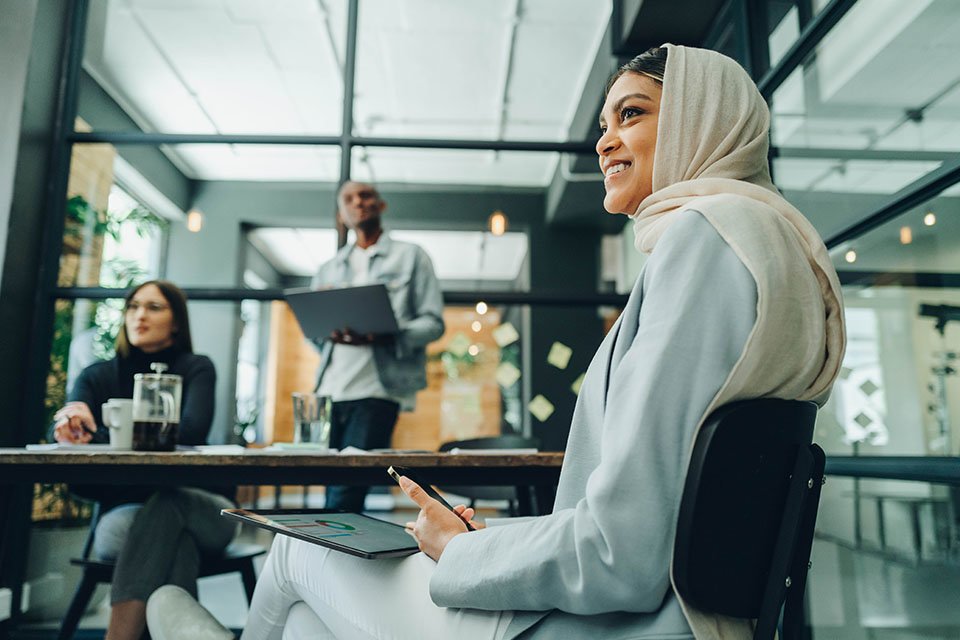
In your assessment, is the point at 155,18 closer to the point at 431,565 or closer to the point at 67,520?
the point at 67,520

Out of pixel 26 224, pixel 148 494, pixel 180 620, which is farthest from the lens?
pixel 26 224

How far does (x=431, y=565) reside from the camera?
0.92m

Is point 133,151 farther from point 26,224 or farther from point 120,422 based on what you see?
point 120,422

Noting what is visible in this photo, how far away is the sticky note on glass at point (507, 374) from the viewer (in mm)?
3262

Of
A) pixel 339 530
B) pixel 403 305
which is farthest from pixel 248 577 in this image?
pixel 339 530

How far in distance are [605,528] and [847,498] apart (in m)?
1.61

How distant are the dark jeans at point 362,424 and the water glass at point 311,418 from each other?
2.61 ft

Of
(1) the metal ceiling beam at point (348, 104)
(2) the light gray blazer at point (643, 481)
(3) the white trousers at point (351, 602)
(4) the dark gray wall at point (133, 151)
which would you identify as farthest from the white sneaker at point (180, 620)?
(4) the dark gray wall at point (133, 151)

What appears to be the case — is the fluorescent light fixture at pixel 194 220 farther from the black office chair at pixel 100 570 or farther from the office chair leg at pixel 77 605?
the office chair leg at pixel 77 605

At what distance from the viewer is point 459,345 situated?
3.26m

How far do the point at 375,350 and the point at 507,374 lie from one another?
0.79m

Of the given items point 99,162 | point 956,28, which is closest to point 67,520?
point 99,162

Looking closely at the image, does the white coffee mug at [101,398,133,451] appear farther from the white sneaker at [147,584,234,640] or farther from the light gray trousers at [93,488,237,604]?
the white sneaker at [147,584,234,640]

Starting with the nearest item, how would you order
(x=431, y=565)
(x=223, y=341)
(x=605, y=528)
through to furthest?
(x=605, y=528) → (x=431, y=565) → (x=223, y=341)
